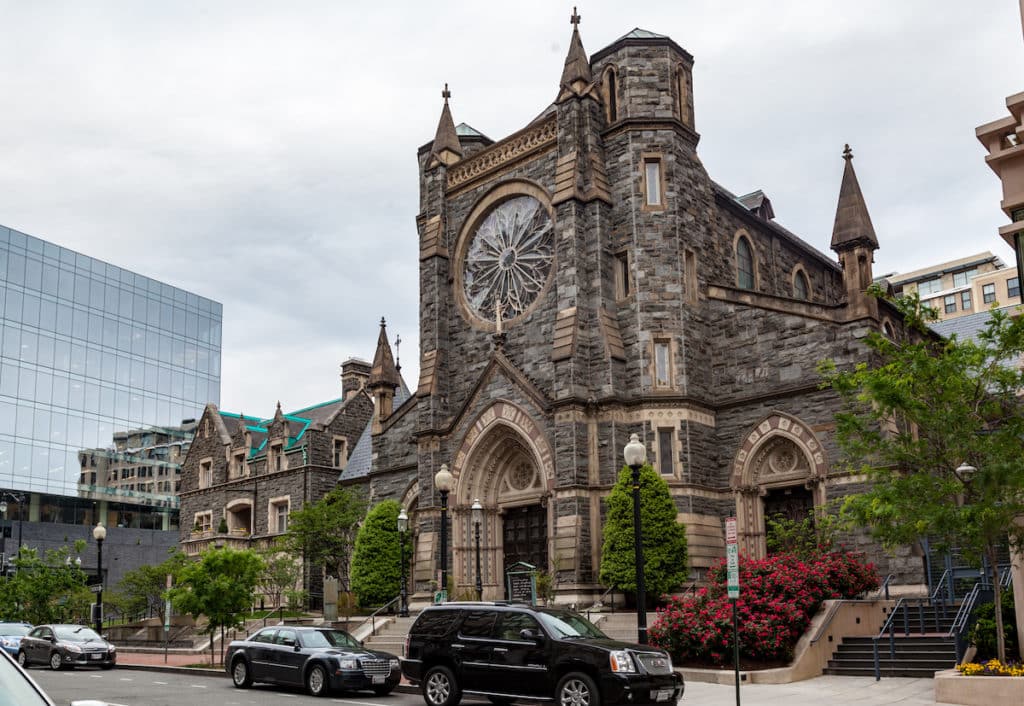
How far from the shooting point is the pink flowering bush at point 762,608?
70.9 feet

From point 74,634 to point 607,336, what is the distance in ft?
58.3

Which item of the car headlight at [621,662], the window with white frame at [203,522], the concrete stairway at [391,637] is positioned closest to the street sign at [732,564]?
the car headlight at [621,662]

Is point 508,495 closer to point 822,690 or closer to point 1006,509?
point 822,690

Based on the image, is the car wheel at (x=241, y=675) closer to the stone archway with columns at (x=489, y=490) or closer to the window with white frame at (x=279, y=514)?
the stone archway with columns at (x=489, y=490)

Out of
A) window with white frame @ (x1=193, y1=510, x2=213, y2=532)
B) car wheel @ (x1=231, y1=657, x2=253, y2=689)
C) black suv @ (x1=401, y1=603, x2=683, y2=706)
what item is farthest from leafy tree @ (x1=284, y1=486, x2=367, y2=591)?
black suv @ (x1=401, y1=603, x2=683, y2=706)

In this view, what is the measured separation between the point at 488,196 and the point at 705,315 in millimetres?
9589

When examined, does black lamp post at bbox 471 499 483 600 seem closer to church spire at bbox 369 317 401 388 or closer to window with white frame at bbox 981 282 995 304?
church spire at bbox 369 317 401 388

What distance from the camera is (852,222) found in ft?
101

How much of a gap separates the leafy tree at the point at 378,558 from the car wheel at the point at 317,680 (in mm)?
15363

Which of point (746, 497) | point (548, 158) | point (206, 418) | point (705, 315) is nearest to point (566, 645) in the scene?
point (746, 497)

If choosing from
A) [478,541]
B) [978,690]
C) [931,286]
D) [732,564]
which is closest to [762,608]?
[978,690]

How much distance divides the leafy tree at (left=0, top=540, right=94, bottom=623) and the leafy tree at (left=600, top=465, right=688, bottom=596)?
2529 cm

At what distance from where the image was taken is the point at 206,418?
183 feet

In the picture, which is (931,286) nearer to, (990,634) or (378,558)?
(378,558)
